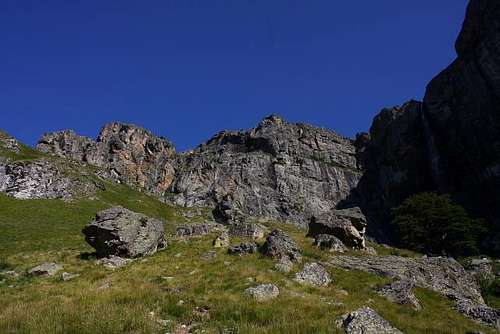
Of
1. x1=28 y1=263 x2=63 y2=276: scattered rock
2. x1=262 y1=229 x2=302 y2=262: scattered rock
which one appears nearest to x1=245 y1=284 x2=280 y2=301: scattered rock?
x1=262 y1=229 x2=302 y2=262: scattered rock

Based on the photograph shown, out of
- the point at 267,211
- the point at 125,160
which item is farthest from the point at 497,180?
the point at 125,160

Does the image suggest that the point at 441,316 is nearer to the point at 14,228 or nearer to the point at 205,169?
the point at 14,228

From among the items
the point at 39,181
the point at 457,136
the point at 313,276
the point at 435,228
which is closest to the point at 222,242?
the point at 313,276

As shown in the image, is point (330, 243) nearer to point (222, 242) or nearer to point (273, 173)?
point (222, 242)

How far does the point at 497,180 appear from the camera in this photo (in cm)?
10712

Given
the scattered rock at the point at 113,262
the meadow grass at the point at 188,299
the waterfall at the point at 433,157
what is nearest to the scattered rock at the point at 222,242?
the meadow grass at the point at 188,299

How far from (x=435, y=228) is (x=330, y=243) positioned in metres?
32.4

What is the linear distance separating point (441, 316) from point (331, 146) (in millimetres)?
179359

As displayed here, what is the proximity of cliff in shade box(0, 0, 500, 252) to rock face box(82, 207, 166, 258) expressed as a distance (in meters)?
56.8

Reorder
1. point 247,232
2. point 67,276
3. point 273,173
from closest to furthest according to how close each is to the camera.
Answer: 1. point 67,276
2. point 247,232
3. point 273,173

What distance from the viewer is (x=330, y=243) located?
3562cm

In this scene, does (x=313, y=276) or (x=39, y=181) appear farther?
(x=39, y=181)

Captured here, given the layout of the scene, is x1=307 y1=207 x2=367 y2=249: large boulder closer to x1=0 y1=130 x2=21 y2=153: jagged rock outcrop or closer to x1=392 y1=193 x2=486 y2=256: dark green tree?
x1=392 y1=193 x2=486 y2=256: dark green tree

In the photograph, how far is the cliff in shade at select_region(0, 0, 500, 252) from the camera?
11188 centimetres
